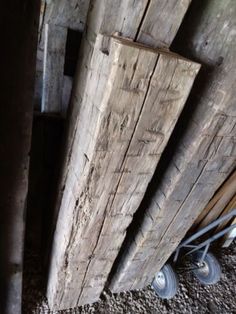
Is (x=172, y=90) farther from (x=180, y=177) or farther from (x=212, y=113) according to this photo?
(x=180, y=177)

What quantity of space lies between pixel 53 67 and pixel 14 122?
1.43 feet

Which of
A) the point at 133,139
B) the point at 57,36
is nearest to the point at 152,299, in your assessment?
the point at 133,139

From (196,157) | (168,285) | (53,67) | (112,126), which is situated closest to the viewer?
(112,126)

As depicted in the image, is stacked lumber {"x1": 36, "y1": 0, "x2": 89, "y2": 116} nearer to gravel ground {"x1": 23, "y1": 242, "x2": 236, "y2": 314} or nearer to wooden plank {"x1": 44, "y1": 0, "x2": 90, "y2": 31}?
wooden plank {"x1": 44, "y1": 0, "x2": 90, "y2": 31}

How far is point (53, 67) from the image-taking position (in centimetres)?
124

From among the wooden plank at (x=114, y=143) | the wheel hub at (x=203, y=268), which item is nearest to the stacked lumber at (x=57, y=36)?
the wooden plank at (x=114, y=143)

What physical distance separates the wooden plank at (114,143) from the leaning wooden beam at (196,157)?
14 centimetres

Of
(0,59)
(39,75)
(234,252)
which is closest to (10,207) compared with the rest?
(0,59)

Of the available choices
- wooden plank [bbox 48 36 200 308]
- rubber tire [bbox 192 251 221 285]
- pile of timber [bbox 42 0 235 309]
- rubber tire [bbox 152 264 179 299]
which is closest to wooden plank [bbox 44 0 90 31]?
pile of timber [bbox 42 0 235 309]

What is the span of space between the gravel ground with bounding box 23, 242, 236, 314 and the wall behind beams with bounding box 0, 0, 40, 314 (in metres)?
0.25

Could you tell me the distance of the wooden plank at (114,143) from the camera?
2.59 feet

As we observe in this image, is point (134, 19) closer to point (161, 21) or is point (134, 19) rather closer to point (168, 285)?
point (161, 21)

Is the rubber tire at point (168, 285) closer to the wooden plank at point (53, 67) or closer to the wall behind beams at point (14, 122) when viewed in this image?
the wall behind beams at point (14, 122)

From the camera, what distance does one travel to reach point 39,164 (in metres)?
1.52
